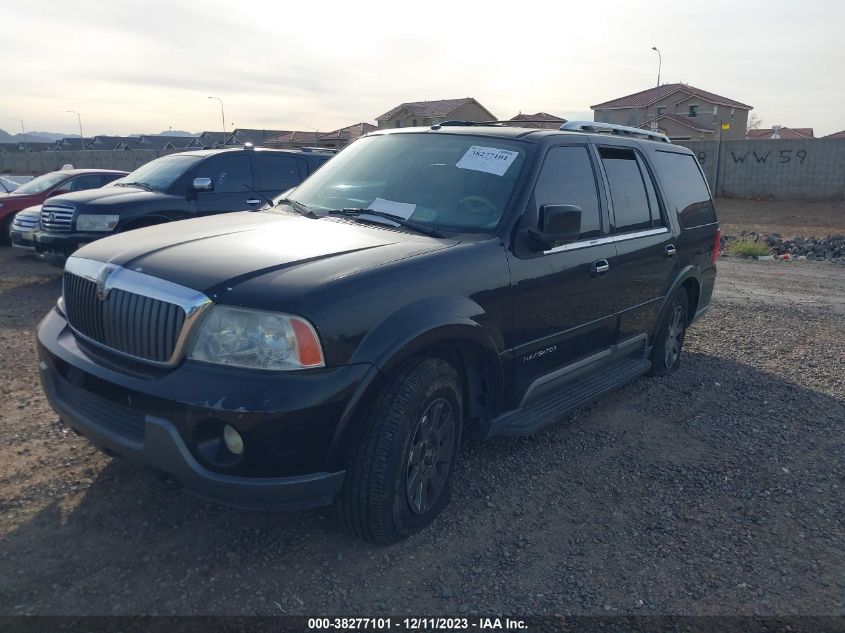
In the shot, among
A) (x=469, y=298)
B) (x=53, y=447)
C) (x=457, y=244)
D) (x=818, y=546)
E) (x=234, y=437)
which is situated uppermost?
(x=457, y=244)

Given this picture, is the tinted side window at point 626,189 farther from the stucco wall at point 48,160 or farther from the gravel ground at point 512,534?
the stucco wall at point 48,160

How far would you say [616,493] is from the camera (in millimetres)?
3881

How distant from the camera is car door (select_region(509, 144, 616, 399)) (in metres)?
3.78

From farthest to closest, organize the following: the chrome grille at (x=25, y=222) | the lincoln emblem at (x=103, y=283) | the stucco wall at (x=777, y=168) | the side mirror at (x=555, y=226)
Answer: the stucco wall at (x=777, y=168)
the chrome grille at (x=25, y=222)
the side mirror at (x=555, y=226)
the lincoln emblem at (x=103, y=283)

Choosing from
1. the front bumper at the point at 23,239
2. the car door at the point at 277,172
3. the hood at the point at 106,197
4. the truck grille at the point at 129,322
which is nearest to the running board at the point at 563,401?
the truck grille at the point at 129,322

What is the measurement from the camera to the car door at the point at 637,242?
4688mm

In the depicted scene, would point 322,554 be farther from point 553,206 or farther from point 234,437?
point 553,206

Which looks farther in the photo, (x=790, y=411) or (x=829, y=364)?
(x=829, y=364)

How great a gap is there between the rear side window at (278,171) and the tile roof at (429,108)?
149ft

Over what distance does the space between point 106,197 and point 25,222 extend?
276cm

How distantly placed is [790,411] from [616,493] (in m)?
2.15

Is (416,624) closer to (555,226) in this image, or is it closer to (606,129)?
(555,226)

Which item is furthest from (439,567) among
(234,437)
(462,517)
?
(234,437)

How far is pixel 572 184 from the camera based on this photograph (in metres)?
4.27
